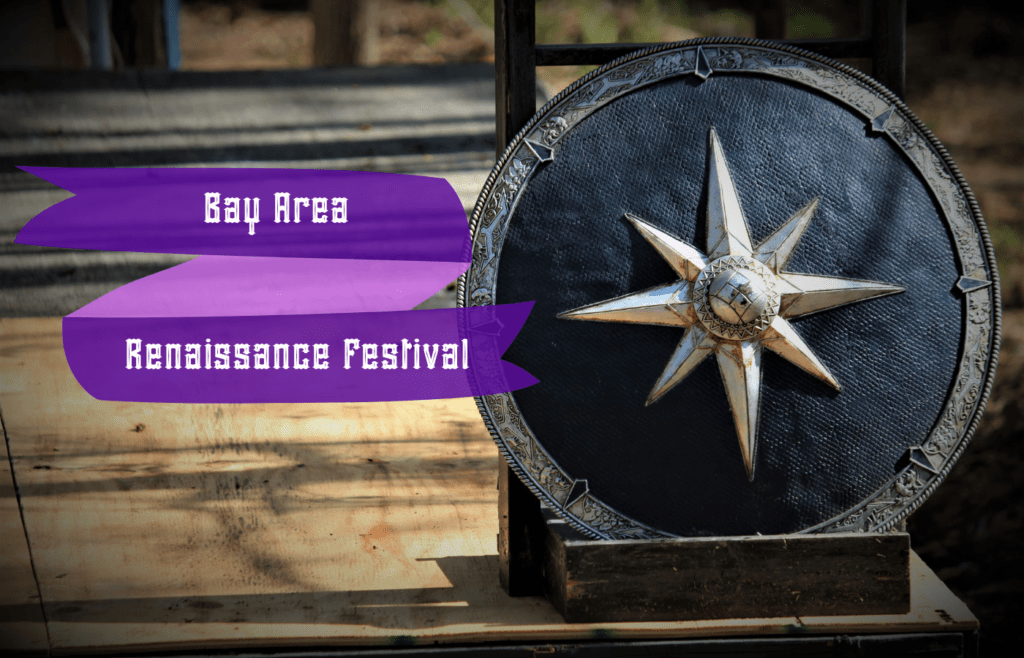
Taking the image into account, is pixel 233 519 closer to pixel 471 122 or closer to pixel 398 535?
pixel 398 535

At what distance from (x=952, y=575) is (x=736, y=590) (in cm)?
176

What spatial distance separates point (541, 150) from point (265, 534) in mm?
1126

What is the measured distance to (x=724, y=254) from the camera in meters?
1.68

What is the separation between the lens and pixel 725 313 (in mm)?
1646

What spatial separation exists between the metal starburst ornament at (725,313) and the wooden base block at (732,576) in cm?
18

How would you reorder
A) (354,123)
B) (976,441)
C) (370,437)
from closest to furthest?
(370,437)
(976,441)
(354,123)

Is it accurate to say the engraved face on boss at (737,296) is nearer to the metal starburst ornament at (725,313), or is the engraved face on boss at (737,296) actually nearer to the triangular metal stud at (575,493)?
the metal starburst ornament at (725,313)

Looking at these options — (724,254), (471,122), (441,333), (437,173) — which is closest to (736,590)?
(724,254)

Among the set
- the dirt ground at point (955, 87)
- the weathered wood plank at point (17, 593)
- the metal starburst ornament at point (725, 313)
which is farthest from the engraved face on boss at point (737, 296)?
the dirt ground at point (955, 87)

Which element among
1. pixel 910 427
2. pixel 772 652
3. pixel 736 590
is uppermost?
pixel 910 427

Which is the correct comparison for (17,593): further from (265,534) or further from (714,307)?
(714,307)

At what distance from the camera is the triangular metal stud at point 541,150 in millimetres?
1704

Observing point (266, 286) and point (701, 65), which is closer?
point (701, 65)

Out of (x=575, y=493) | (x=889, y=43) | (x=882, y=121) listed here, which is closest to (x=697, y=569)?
(x=575, y=493)
